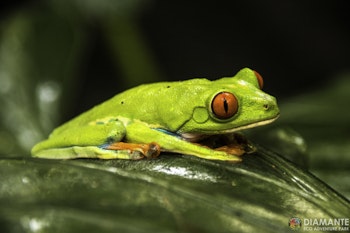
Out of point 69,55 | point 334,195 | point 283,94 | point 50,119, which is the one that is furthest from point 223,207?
point 283,94

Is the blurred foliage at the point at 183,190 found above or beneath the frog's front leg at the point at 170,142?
beneath

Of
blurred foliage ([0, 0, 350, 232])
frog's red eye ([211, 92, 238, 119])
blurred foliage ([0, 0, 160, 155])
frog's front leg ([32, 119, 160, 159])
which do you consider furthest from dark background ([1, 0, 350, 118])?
frog's red eye ([211, 92, 238, 119])

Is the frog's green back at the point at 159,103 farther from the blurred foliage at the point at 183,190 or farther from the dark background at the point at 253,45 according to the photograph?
the dark background at the point at 253,45

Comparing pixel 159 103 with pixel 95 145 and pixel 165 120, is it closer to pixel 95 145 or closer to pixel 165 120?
pixel 165 120

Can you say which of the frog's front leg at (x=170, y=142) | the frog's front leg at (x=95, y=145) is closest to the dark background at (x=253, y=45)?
the frog's front leg at (x=95, y=145)

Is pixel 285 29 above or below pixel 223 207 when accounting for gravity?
above

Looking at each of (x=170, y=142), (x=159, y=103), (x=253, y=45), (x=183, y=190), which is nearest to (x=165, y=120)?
(x=159, y=103)

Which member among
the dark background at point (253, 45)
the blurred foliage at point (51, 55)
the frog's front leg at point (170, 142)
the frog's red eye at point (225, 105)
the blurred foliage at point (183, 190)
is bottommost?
the blurred foliage at point (183, 190)

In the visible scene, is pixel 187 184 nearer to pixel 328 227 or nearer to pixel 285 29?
pixel 328 227
